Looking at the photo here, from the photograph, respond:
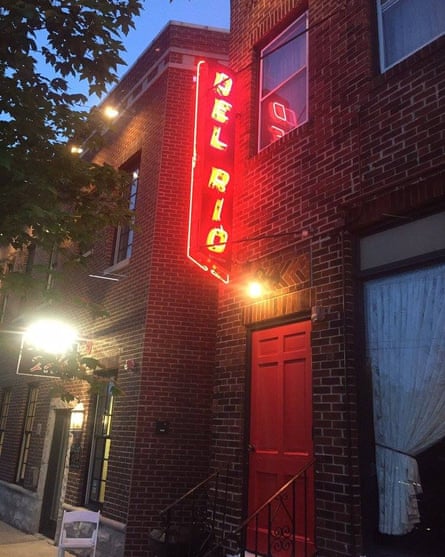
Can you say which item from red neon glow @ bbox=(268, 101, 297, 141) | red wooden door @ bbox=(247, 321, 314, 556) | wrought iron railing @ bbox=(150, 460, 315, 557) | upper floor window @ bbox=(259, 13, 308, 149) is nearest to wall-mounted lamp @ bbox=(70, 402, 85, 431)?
wrought iron railing @ bbox=(150, 460, 315, 557)

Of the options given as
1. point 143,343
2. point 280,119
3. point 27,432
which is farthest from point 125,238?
point 27,432

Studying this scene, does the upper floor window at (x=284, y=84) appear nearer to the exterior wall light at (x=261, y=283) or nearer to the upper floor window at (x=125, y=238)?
the exterior wall light at (x=261, y=283)

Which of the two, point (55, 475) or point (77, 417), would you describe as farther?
point (55, 475)

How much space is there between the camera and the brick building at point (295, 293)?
180 inches

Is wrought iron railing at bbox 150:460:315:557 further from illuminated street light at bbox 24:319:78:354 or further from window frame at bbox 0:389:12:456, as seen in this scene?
window frame at bbox 0:389:12:456

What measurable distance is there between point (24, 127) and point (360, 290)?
366 cm

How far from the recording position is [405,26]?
5.44 m

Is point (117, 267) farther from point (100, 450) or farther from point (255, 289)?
point (255, 289)

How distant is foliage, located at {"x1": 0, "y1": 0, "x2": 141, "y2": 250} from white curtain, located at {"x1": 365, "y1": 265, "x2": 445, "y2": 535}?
3.26m

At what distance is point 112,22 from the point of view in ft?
17.5

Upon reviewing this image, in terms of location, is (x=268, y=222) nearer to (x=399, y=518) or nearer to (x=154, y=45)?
(x=399, y=518)

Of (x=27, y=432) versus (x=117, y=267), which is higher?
(x=117, y=267)

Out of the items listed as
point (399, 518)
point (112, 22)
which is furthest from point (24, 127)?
point (399, 518)

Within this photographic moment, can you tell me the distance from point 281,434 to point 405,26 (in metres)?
4.51
